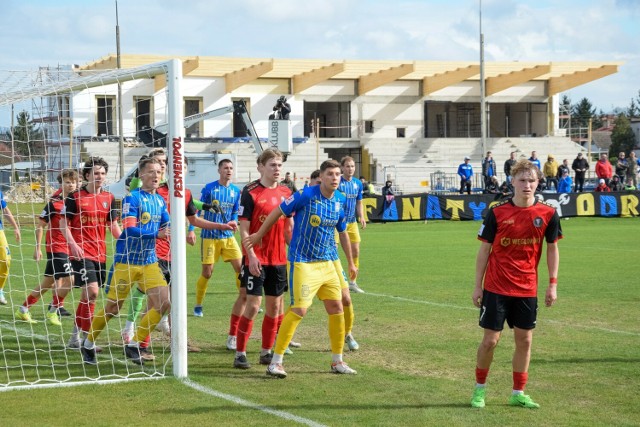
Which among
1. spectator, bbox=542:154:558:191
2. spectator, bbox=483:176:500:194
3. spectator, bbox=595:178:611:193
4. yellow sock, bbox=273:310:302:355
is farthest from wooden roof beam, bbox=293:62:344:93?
yellow sock, bbox=273:310:302:355

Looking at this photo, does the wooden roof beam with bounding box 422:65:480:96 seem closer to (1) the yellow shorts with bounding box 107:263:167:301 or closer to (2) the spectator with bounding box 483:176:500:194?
(2) the spectator with bounding box 483:176:500:194

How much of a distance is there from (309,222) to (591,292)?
7537 millimetres

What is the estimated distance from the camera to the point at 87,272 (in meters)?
9.84

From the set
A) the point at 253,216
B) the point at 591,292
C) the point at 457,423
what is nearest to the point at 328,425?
the point at 457,423

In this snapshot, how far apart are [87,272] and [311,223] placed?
9.07 feet

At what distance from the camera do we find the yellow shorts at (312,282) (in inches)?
335

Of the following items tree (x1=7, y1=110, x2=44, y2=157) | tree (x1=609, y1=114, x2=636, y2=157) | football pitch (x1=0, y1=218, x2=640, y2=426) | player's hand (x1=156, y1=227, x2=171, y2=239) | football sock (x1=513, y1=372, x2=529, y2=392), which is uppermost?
tree (x1=609, y1=114, x2=636, y2=157)

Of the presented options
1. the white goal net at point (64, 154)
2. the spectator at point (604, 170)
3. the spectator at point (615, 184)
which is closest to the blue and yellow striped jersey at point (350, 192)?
the white goal net at point (64, 154)

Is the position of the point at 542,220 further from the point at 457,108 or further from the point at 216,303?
the point at 457,108

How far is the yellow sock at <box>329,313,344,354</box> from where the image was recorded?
28.3ft

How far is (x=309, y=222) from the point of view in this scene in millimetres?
8648

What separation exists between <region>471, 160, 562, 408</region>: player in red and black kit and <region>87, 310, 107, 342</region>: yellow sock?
13.1 feet

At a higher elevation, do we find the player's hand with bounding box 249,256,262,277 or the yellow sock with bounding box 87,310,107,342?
the player's hand with bounding box 249,256,262,277

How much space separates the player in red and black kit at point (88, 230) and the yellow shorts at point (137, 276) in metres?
0.58
